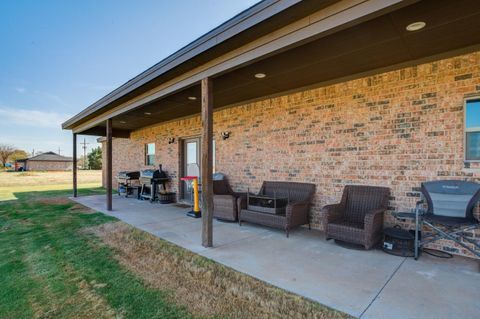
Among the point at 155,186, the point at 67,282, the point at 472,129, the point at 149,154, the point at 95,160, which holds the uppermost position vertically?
the point at 472,129

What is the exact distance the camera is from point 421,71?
391 centimetres

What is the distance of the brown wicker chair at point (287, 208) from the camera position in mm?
4520

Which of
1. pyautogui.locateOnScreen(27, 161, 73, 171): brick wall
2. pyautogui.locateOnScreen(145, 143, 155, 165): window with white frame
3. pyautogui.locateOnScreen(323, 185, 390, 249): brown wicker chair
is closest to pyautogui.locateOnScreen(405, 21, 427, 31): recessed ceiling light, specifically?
pyautogui.locateOnScreen(323, 185, 390, 249): brown wicker chair

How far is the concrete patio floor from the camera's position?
2.29 metres

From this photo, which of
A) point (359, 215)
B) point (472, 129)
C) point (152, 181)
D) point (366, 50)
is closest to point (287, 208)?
point (359, 215)

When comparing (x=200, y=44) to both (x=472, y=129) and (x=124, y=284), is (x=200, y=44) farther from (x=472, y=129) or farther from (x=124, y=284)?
(x=472, y=129)

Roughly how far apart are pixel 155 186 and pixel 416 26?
8.47m

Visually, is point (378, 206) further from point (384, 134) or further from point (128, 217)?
point (128, 217)

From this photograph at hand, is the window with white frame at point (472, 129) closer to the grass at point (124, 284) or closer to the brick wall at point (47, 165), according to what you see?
the grass at point (124, 284)

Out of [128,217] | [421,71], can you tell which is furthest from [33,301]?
[421,71]

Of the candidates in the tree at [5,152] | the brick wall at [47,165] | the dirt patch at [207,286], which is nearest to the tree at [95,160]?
the brick wall at [47,165]

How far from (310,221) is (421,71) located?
3.26 meters

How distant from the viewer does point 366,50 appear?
348cm

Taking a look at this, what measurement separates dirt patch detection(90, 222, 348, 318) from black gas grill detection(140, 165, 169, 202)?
4859mm
